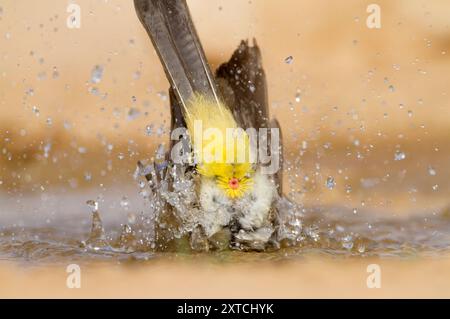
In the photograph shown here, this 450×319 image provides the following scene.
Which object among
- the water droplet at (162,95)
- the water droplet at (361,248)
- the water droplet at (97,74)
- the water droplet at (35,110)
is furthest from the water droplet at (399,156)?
the water droplet at (35,110)

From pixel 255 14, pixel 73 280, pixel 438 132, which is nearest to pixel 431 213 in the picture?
pixel 438 132

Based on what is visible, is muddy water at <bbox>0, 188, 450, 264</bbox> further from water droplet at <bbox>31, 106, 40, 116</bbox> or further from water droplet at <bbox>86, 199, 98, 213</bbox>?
water droplet at <bbox>31, 106, 40, 116</bbox>

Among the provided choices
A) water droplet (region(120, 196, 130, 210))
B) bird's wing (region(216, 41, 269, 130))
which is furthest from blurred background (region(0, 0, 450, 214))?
bird's wing (region(216, 41, 269, 130))

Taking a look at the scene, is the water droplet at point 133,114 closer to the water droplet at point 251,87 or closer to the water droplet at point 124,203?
the water droplet at point 124,203

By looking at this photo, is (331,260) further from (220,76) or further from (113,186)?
(113,186)

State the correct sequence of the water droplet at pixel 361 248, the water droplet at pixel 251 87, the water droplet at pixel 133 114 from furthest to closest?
the water droplet at pixel 133 114
the water droplet at pixel 251 87
the water droplet at pixel 361 248

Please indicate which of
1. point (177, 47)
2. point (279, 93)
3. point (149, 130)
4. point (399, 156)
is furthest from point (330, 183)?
point (177, 47)
